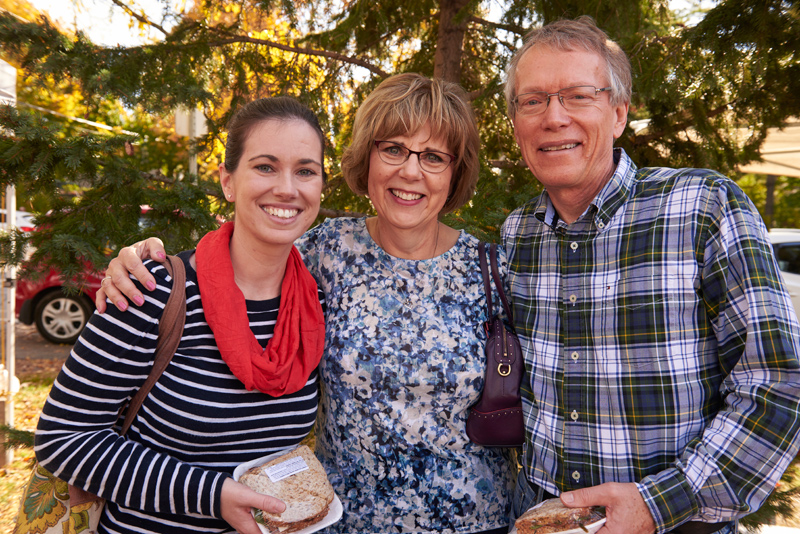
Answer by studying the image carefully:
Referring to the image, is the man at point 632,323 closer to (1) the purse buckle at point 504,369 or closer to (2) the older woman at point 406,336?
(1) the purse buckle at point 504,369

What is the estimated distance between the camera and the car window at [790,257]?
24.8 feet

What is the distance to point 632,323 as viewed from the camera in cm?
169

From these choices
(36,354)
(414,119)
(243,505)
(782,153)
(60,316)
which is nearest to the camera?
(243,505)

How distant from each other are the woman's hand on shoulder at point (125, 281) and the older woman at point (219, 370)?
0.03 meters

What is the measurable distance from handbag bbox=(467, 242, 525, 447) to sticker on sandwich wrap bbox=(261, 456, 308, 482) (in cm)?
61

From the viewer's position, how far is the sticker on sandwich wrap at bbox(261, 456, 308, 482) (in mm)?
1590

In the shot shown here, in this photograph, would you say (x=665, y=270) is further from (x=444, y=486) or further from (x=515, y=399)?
(x=444, y=486)

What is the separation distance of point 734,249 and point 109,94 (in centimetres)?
284

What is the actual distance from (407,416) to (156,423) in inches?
31.6

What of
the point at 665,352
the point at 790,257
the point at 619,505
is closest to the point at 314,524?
the point at 619,505

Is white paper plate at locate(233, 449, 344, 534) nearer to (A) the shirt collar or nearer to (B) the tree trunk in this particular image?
(A) the shirt collar

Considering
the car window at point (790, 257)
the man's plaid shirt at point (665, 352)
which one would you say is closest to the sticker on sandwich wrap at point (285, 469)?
the man's plaid shirt at point (665, 352)

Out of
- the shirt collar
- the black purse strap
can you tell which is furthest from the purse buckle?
the shirt collar

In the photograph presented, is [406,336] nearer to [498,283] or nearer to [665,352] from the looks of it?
[498,283]
